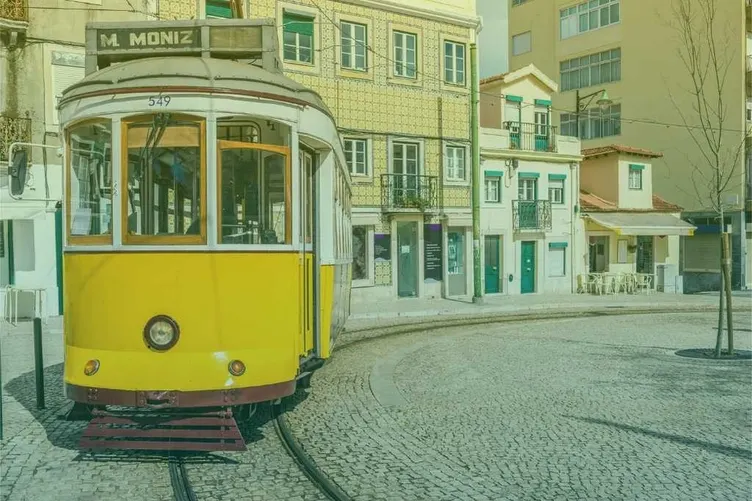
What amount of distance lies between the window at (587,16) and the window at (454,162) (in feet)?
62.1

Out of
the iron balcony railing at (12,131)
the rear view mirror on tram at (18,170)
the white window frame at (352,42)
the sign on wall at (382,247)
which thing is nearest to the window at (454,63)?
the white window frame at (352,42)

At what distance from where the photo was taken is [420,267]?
85.4ft

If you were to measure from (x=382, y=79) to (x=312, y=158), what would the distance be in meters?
18.6

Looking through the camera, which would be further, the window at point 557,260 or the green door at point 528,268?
the window at point 557,260

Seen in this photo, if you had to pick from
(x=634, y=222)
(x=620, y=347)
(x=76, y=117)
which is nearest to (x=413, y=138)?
(x=634, y=222)

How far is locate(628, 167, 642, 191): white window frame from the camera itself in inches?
1292

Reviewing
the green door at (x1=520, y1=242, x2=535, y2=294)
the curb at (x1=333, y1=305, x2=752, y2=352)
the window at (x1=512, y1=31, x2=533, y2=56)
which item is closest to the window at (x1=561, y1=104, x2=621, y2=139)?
the window at (x1=512, y1=31, x2=533, y2=56)

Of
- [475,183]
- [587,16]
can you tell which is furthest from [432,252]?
[587,16]

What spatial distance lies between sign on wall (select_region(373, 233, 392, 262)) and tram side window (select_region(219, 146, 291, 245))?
738 inches

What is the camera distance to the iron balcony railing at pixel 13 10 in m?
17.6

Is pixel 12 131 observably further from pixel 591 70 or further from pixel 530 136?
pixel 591 70

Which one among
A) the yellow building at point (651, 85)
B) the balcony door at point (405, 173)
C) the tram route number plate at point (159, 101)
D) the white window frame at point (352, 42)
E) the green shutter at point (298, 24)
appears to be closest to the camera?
the tram route number plate at point (159, 101)

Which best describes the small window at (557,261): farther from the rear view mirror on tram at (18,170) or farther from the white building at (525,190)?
the rear view mirror on tram at (18,170)

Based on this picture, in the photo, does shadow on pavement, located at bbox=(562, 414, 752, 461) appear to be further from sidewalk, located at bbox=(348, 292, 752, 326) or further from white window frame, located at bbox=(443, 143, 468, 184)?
white window frame, located at bbox=(443, 143, 468, 184)
